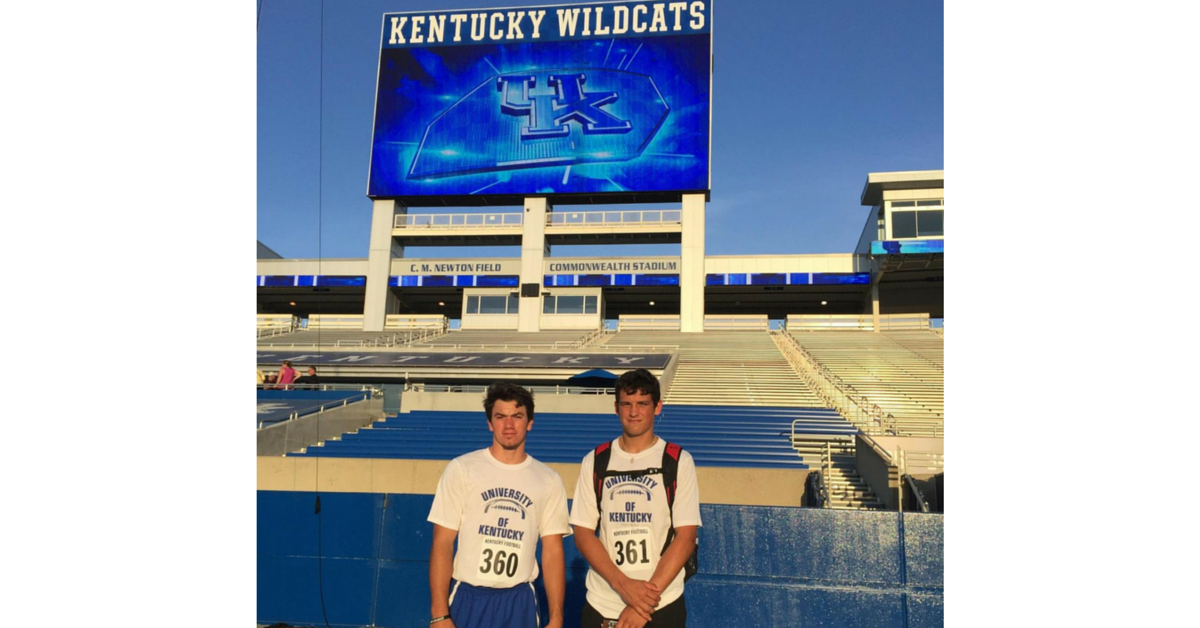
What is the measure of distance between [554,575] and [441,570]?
40 cm

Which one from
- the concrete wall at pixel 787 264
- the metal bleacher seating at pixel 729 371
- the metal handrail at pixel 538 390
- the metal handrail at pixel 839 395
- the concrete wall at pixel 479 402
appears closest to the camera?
the metal handrail at pixel 839 395

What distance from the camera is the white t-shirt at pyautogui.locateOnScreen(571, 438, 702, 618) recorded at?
2.54 meters

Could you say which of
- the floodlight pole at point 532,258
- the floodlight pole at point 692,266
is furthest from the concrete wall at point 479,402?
the floodlight pole at point 692,266

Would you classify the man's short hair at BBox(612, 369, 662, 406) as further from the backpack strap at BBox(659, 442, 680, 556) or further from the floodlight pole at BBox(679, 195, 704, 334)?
the floodlight pole at BBox(679, 195, 704, 334)

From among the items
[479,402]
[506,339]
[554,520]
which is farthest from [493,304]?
[554,520]

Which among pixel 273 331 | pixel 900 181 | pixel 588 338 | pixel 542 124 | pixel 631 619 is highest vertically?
pixel 542 124

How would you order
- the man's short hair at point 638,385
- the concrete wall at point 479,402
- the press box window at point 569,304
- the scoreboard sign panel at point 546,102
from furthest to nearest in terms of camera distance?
the press box window at point 569,304
the scoreboard sign panel at point 546,102
the concrete wall at point 479,402
the man's short hair at point 638,385

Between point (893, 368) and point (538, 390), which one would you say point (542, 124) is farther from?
point (893, 368)

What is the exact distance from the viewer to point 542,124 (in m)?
22.5

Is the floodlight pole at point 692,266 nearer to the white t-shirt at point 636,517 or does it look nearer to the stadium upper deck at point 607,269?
the stadium upper deck at point 607,269

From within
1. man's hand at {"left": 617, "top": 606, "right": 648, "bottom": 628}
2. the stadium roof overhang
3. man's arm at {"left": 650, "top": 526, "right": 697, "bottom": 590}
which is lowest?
man's hand at {"left": 617, "top": 606, "right": 648, "bottom": 628}

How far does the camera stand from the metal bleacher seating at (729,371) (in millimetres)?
13211

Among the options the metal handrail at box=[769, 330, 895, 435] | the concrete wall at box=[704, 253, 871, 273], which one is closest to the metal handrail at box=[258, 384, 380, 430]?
the metal handrail at box=[769, 330, 895, 435]
